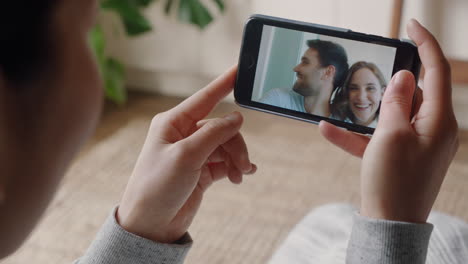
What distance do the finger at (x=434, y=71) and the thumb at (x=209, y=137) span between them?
21cm

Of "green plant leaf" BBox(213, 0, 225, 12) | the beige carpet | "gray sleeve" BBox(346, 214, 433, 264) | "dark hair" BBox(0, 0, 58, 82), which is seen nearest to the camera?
"dark hair" BBox(0, 0, 58, 82)

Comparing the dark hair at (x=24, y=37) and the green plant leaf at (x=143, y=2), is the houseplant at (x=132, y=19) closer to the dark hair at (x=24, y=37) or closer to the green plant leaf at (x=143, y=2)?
Result: the green plant leaf at (x=143, y=2)

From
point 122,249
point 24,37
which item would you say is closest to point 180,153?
point 122,249

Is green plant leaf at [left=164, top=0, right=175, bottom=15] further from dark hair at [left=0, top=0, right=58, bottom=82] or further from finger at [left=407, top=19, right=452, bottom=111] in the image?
dark hair at [left=0, top=0, right=58, bottom=82]

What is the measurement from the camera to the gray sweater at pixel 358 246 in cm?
56

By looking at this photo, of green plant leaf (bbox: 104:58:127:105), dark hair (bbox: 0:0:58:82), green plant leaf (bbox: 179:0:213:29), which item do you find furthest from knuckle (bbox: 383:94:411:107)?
green plant leaf (bbox: 104:58:127:105)

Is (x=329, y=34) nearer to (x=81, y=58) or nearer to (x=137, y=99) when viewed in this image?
(x=81, y=58)

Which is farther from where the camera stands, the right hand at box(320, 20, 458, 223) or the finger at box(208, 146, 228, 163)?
the finger at box(208, 146, 228, 163)

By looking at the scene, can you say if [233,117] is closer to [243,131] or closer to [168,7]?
[243,131]

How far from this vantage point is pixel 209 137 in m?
0.66

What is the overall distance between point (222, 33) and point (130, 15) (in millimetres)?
296

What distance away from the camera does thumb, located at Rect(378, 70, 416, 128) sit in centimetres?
59

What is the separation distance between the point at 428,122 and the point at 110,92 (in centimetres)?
142

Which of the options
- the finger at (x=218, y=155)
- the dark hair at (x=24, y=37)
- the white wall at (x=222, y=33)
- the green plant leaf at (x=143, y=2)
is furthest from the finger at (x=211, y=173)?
the green plant leaf at (x=143, y=2)
